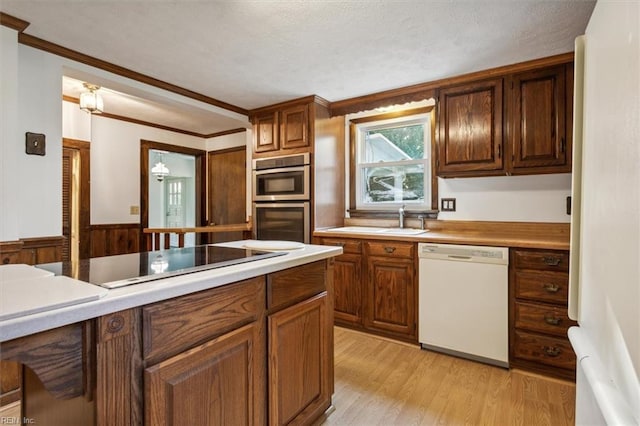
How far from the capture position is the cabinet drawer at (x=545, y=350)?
2.05 m

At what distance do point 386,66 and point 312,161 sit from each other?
1114mm

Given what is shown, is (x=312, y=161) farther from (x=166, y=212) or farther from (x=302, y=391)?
(x=166, y=212)

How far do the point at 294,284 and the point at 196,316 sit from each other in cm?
51

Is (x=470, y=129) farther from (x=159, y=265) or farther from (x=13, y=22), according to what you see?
(x=13, y=22)

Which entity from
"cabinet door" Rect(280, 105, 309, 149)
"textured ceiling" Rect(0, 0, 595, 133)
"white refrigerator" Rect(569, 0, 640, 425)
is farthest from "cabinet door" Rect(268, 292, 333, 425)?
"cabinet door" Rect(280, 105, 309, 149)

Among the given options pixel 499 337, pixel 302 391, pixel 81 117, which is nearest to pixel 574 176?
pixel 302 391

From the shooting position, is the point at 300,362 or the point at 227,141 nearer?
the point at 300,362

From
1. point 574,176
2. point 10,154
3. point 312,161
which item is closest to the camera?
point 574,176

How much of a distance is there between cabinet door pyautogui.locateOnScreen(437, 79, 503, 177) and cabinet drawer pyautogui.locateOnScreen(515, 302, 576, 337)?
1.06 meters

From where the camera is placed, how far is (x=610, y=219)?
1.98 feet

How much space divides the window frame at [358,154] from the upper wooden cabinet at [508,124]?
35cm

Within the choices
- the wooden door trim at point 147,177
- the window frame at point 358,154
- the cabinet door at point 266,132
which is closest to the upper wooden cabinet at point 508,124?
the window frame at point 358,154

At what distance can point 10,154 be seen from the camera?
189cm

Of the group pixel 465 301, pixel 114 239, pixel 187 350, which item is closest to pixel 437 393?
pixel 465 301
